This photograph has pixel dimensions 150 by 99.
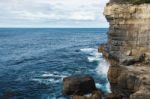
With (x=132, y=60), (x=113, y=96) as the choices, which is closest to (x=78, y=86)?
(x=113, y=96)

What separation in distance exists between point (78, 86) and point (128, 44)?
11.4 metres

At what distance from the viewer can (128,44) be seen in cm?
5159

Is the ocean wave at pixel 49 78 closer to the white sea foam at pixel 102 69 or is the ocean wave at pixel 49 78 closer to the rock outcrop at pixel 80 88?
the white sea foam at pixel 102 69

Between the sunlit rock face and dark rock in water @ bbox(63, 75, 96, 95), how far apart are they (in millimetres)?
8035

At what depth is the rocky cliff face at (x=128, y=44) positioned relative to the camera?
144 feet

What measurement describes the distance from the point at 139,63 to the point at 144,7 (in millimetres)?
8870

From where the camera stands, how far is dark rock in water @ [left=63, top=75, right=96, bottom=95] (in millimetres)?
47250

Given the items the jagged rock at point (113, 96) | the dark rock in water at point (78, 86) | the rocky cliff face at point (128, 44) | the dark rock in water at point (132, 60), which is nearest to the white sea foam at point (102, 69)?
the rocky cliff face at point (128, 44)

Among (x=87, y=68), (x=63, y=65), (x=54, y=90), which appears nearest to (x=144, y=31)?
(x=54, y=90)

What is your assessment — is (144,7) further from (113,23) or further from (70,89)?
(70,89)

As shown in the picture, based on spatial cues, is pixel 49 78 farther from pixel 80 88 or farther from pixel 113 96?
pixel 113 96

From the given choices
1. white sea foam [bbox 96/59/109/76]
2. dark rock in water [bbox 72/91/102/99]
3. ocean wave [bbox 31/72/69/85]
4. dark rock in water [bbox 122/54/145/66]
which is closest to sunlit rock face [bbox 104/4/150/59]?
dark rock in water [bbox 122/54/145/66]

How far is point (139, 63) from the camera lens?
4759 centimetres

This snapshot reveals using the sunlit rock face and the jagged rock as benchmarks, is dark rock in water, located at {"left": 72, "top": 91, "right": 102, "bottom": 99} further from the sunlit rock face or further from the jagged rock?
the sunlit rock face
